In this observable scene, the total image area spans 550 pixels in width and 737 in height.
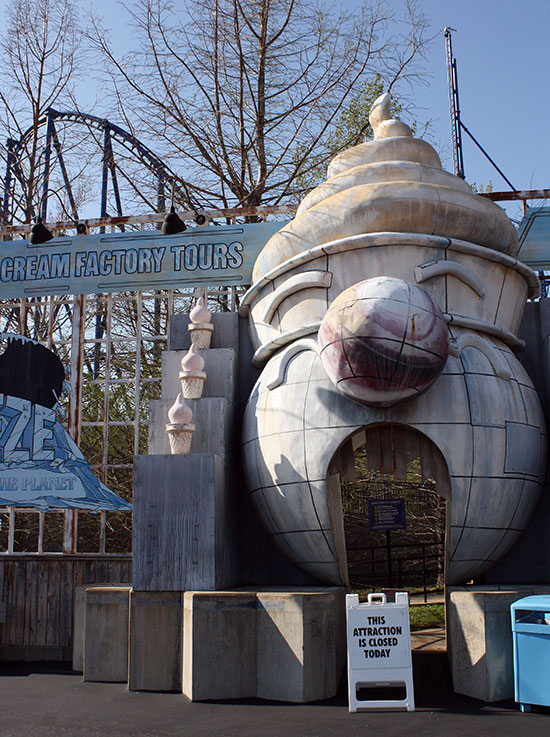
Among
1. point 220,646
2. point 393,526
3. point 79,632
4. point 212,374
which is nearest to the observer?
point 220,646

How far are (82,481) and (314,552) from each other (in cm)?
506

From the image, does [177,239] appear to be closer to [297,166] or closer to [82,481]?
[82,481]

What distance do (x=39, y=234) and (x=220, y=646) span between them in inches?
334

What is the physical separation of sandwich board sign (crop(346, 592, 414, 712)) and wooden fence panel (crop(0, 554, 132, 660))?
18.6 feet

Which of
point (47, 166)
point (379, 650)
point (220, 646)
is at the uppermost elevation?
point (47, 166)

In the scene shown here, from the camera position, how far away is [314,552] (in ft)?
29.0

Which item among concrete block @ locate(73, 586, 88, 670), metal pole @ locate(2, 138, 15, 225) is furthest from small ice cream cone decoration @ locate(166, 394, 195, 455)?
metal pole @ locate(2, 138, 15, 225)

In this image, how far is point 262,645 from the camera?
26.1 feet

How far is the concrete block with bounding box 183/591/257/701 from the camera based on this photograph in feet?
25.8

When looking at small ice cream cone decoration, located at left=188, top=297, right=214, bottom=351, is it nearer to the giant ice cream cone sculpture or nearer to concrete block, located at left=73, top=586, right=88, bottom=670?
the giant ice cream cone sculpture

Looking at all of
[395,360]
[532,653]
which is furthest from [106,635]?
[532,653]

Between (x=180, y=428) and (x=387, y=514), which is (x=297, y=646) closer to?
A: (x=180, y=428)

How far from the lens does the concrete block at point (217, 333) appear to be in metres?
10.8

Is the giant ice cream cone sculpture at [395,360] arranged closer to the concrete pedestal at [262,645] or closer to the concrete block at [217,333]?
the concrete block at [217,333]
